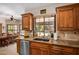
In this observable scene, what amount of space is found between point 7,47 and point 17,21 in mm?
499

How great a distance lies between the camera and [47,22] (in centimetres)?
221

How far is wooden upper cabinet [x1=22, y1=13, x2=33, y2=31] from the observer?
217cm

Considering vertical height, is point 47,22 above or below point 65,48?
above

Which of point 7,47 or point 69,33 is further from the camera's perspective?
point 69,33

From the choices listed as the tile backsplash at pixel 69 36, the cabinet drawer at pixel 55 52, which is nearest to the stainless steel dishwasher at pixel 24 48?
the cabinet drawer at pixel 55 52

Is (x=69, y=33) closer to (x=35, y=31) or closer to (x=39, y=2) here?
(x=35, y=31)

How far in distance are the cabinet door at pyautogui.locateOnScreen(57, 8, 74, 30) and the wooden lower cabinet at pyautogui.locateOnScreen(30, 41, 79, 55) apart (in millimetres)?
390

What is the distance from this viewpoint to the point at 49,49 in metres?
2.32

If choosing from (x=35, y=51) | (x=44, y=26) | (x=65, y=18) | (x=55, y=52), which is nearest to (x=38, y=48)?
(x=35, y=51)

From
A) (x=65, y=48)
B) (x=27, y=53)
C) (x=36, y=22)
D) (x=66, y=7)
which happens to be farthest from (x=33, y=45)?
(x=66, y=7)

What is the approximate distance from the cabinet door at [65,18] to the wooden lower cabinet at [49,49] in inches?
15.3

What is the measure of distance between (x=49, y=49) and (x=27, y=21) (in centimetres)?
68

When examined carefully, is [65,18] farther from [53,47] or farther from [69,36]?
[53,47]

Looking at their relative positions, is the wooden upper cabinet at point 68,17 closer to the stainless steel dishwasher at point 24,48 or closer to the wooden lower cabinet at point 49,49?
the wooden lower cabinet at point 49,49
